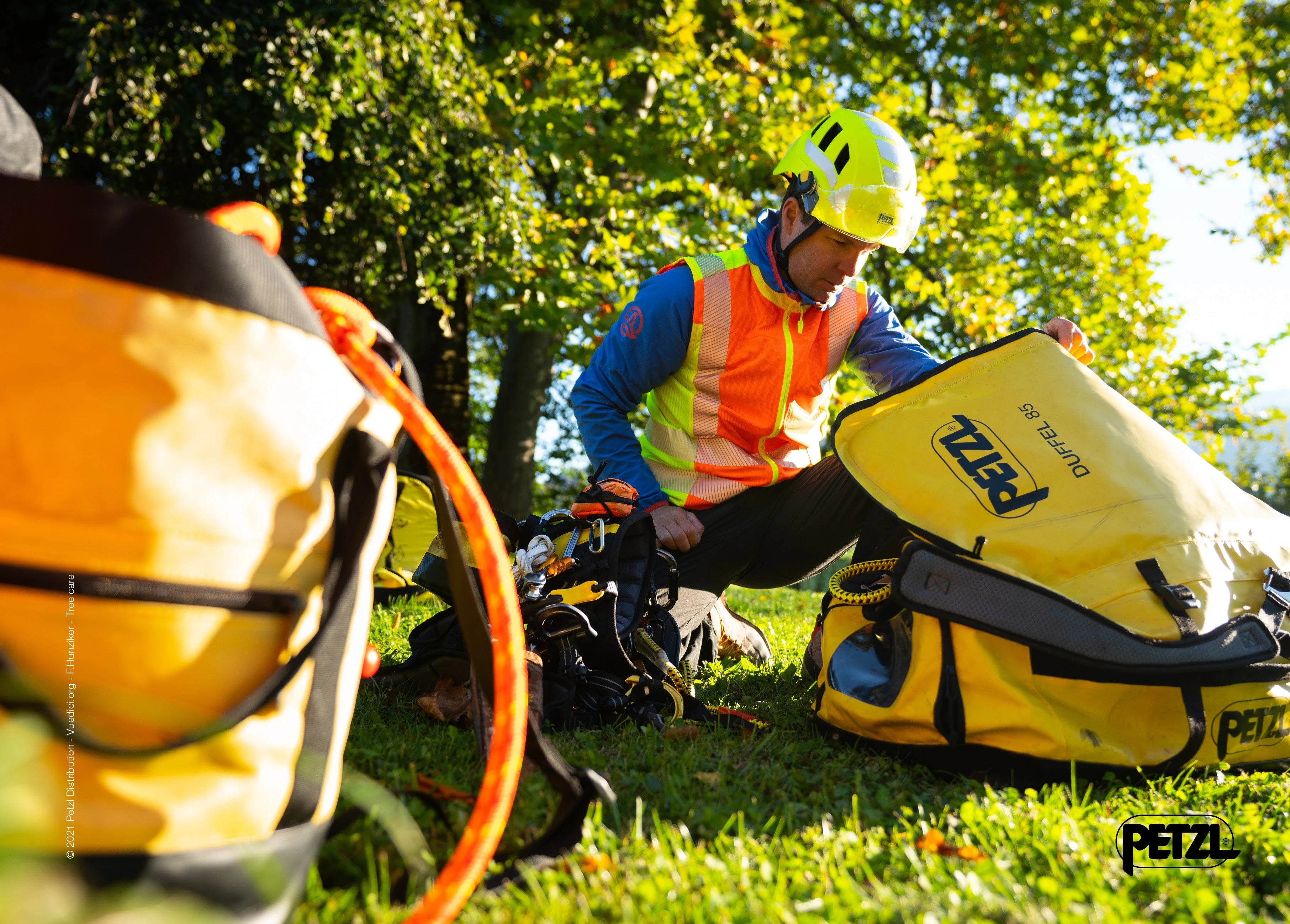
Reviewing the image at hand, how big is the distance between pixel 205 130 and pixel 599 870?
5991mm

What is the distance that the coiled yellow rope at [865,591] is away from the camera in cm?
236

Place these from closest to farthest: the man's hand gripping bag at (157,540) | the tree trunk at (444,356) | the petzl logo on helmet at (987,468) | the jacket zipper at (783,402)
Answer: the man's hand gripping bag at (157,540)
the petzl logo on helmet at (987,468)
the jacket zipper at (783,402)
the tree trunk at (444,356)

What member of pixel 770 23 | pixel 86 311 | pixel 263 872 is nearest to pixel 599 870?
pixel 263 872

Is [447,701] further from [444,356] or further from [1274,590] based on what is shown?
[444,356]

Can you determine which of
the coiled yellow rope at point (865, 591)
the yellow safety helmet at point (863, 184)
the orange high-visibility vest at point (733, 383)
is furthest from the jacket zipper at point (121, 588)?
the yellow safety helmet at point (863, 184)

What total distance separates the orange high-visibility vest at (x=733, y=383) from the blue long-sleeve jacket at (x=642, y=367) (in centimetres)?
6

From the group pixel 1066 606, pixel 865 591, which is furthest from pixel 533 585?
pixel 1066 606

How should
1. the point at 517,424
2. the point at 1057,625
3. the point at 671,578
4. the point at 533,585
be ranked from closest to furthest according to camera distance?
the point at 1057,625 < the point at 533,585 < the point at 671,578 < the point at 517,424

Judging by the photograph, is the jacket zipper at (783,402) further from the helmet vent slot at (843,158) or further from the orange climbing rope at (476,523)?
the orange climbing rope at (476,523)

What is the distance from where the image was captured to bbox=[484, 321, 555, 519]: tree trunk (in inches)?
381

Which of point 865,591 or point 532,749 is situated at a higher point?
point 865,591

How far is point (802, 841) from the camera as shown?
1721mm

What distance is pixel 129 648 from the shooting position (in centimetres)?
111

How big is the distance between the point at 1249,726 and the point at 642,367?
7.04ft
